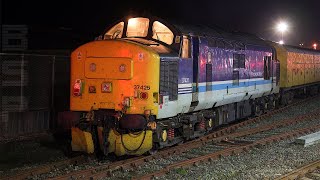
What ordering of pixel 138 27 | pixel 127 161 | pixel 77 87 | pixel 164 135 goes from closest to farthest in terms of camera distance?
1. pixel 127 161
2. pixel 77 87
3. pixel 164 135
4. pixel 138 27

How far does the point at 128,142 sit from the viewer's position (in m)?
9.38

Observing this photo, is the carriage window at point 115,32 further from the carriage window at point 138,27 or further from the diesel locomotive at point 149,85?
the carriage window at point 138,27

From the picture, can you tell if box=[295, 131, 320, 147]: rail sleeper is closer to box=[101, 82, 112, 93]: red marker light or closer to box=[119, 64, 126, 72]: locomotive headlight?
box=[119, 64, 126, 72]: locomotive headlight

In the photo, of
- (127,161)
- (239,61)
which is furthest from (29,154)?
(239,61)

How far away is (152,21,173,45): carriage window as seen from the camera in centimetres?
1067

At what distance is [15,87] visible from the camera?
1223cm

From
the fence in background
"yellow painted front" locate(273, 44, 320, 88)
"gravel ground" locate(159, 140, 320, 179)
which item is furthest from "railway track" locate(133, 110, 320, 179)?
"yellow painted front" locate(273, 44, 320, 88)

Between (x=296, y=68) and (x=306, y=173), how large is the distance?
17.2 metres

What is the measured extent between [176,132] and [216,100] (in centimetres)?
192

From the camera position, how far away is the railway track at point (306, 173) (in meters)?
8.27

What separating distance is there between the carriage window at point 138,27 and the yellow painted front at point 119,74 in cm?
164

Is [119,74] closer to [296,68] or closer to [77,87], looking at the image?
[77,87]

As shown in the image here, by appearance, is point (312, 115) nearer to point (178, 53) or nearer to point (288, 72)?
point (288, 72)

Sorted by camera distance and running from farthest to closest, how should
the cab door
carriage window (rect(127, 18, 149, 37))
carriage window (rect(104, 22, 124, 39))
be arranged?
carriage window (rect(104, 22, 124, 39))
the cab door
carriage window (rect(127, 18, 149, 37))
